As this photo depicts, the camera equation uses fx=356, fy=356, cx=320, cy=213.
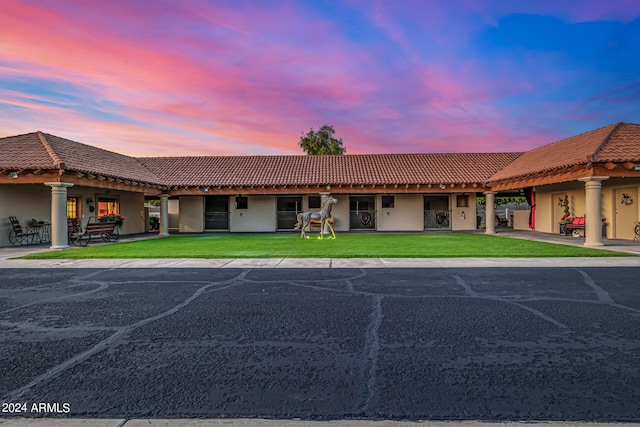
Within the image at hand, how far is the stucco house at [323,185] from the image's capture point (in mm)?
14594

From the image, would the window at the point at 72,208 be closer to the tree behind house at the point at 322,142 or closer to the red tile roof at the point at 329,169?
the red tile roof at the point at 329,169

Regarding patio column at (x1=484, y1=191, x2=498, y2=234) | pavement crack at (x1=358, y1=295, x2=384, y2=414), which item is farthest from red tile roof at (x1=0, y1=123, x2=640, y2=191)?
pavement crack at (x1=358, y1=295, x2=384, y2=414)

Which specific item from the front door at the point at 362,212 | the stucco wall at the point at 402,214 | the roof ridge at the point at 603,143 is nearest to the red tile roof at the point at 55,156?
the front door at the point at 362,212

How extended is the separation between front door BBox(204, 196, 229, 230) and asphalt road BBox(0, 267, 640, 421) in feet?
60.0

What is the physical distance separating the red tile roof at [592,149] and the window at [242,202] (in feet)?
52.5

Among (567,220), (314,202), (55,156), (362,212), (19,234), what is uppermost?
(55,156)

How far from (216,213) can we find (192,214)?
5.45 ft

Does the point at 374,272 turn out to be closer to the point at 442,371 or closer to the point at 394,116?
the point at 442,371

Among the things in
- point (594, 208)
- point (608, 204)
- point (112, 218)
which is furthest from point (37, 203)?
point (608, 204)

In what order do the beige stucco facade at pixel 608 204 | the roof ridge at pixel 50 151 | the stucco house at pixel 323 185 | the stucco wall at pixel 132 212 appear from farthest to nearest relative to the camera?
the stucco wall at pixel 132 212, the beige stucco facade at pixel 608 204, the stucco house at pixel 323 185, the roof ridge at pixel 50 151

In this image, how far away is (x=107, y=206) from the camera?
21812 millimetres

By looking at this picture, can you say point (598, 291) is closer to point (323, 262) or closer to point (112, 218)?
point (323, 262)

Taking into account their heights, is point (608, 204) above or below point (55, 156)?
below

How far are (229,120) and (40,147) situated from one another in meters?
9.91
